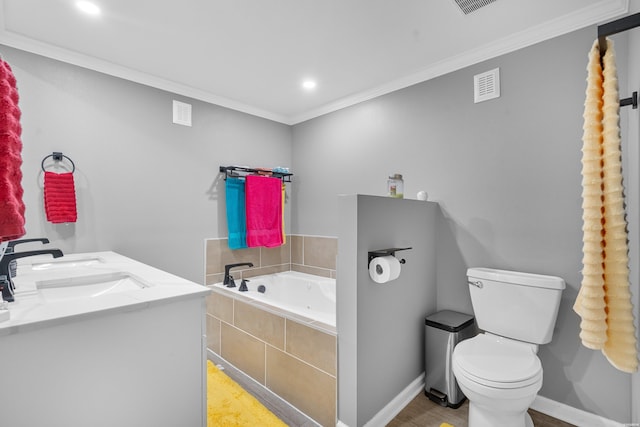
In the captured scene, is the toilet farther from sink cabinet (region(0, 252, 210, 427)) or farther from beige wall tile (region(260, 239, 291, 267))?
beige wall tile (region(260, 239, 291, 267))

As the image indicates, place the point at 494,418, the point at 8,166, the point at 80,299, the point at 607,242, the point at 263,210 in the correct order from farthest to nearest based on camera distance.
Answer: the point at 263,210 < the point at 494,418 < the point at 80,299 < the point at 607,242 < the point at 8,166

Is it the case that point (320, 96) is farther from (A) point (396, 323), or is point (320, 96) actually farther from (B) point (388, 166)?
(A) point (396, 323)

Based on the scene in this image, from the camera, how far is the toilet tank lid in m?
1.82

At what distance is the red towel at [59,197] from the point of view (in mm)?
2145

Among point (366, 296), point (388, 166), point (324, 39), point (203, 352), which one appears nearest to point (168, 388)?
point (203, 352)

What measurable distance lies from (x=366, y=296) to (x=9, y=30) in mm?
2819

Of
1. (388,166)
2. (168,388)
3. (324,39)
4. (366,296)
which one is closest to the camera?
(168,388)

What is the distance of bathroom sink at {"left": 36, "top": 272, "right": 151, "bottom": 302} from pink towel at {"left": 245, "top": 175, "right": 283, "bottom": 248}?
168 centimetres

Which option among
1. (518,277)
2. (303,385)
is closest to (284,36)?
(518,277)

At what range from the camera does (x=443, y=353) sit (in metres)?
2.09

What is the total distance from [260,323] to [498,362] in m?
1.49

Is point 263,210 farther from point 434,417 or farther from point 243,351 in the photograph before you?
point 434,417

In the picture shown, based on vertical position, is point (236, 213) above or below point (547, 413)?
above

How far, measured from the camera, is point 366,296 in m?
1.77
